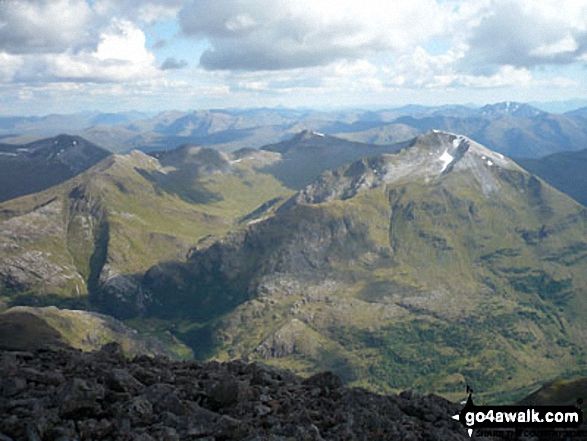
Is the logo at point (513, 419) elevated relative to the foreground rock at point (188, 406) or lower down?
lower down

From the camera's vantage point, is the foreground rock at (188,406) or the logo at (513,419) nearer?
the foreground rock at (188,406)

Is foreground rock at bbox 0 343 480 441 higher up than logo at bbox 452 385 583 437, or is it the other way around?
foreground rock at bbox 0 343 480 441

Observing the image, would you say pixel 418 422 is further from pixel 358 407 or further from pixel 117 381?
pixel 117 381

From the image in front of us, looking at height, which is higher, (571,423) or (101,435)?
(101,435)

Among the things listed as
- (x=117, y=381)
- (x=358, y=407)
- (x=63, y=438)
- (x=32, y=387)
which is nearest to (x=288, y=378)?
(x=358, y=407)

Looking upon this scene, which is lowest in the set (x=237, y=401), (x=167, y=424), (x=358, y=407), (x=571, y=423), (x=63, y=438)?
(x=571, y=423)

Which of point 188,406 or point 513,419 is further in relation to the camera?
point 513,419

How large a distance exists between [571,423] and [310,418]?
19.8m

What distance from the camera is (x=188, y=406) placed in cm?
2762

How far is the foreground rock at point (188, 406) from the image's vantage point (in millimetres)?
22828

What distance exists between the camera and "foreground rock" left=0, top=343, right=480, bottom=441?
22828mm

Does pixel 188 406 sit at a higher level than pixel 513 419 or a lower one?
higher

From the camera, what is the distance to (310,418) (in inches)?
1151

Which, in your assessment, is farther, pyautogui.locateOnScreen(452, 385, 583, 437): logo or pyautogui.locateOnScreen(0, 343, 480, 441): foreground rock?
pyautogui.locateOnScreen(452, 385, 583, 437): logo
